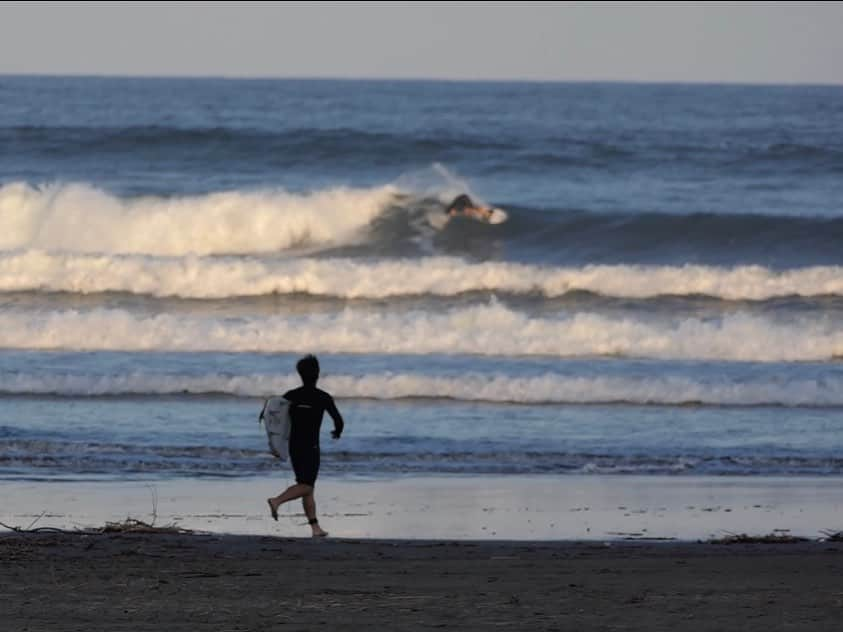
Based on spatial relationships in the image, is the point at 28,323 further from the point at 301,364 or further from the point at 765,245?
the point at 765,245

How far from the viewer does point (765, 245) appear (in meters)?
26.2

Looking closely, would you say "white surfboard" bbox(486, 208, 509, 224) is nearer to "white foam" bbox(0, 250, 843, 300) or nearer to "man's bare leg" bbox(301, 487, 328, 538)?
"white foam" bbox(0, 250, 843, 300)

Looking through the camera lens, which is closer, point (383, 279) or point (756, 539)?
point (756, 539)

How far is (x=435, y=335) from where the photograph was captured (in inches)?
734

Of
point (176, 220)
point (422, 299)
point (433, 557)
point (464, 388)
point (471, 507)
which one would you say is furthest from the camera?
point (176, 220)

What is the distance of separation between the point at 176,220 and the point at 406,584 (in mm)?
Result: 20085

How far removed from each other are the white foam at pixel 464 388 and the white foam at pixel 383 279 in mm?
5972

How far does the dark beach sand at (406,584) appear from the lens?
6691mm

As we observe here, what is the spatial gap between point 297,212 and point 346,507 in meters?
17.2

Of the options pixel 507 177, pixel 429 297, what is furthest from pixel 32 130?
pixel 429 297

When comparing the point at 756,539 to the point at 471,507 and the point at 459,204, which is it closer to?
the point at 471,507

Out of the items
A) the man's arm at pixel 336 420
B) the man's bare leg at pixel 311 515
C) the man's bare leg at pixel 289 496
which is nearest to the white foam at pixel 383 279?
the man's arm at pixel 336 420

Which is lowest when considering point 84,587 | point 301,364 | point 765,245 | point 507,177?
point 84,587

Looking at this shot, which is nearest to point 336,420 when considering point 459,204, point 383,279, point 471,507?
point 471,507
